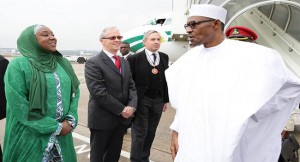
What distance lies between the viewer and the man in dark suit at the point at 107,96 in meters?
2.94

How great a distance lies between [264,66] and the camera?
5.53ft

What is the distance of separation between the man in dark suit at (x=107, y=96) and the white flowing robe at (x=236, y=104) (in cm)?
115

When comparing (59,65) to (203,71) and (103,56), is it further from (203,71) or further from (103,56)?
(203,71)

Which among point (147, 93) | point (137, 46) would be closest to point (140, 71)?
point (147, 93)

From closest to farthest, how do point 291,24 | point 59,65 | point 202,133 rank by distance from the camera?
→ point 202,133 → point 59,65 → point 291,24

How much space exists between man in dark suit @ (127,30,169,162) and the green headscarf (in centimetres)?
131

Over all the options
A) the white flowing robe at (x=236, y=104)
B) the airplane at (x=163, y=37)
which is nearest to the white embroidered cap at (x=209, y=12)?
the white flowing robe at (x=236, y=104)

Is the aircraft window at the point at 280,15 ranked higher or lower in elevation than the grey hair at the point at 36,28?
lower

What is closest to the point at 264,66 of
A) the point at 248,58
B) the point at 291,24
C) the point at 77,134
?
the point at 248,58

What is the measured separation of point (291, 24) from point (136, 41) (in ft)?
16.3

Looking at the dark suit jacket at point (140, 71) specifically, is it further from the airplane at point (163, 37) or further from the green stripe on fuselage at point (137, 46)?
the green stripe on fuselage at point (137, 46)

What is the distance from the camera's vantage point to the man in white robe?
5.41ft

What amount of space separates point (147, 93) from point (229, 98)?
6.54 ft

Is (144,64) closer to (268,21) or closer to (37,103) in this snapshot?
(37,103)
